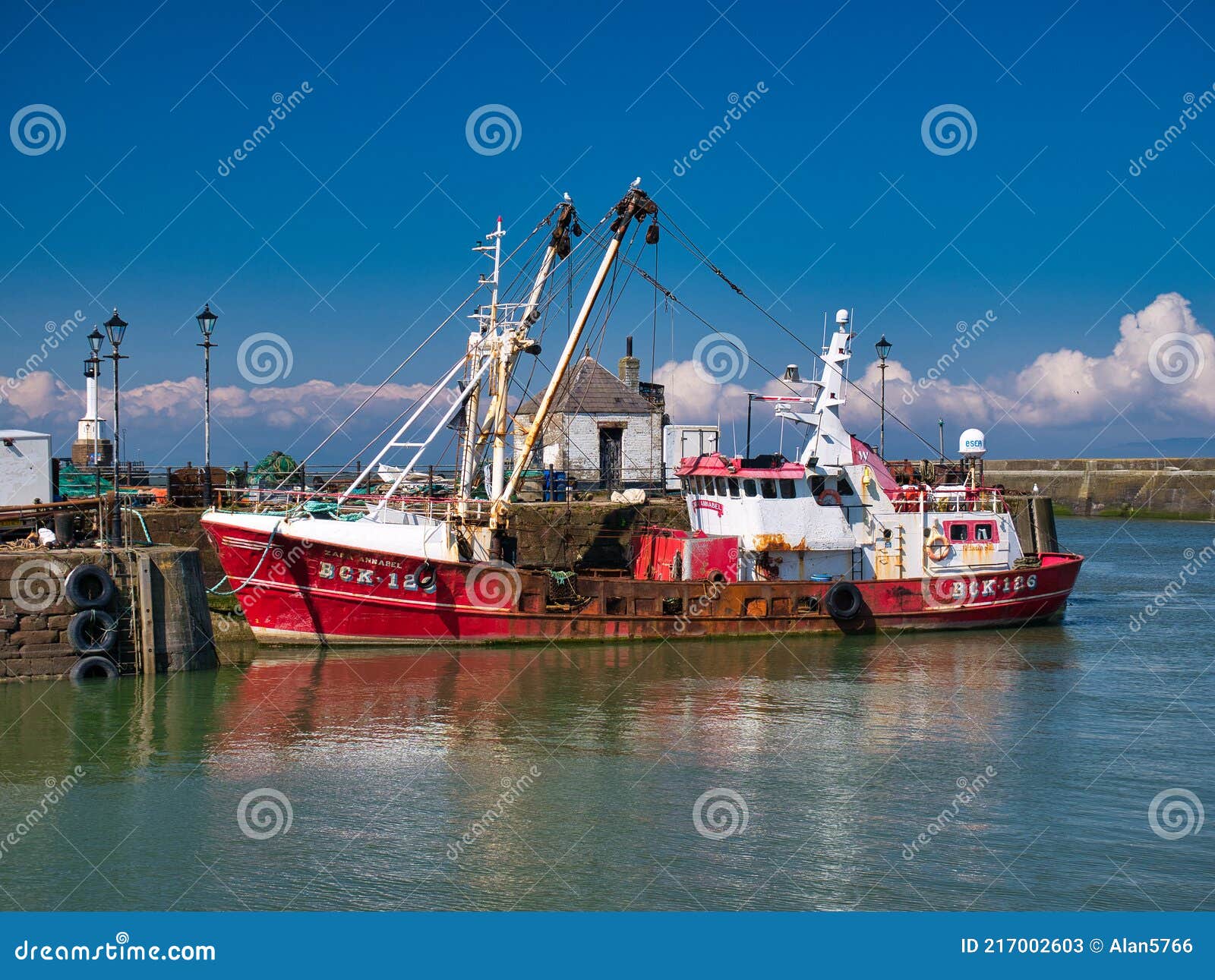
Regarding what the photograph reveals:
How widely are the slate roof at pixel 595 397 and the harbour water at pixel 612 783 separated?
15791 mm

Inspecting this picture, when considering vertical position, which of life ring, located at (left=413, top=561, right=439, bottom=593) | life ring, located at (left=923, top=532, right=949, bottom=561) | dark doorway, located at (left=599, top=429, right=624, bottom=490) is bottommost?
life ring, located at (left=413, top=561, right=439, bottom=593)

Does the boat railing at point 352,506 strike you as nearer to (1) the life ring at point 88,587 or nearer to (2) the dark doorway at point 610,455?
(1) the life ring at point 88,587

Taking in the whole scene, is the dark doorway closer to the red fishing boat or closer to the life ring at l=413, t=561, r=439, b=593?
the red fishing boat

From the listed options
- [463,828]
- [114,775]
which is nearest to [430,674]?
[114,775]

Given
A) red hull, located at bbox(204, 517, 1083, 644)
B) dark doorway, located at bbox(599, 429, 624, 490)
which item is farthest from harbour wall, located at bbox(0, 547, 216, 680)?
dark doorway, located at bbox(599, 429, 624, 490)

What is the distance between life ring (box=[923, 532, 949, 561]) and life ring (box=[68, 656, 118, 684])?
59.3 feet

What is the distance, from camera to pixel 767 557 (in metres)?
27.5

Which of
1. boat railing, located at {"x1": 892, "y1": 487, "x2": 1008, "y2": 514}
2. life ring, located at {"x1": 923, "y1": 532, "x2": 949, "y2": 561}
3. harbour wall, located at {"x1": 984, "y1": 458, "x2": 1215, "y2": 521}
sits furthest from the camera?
harbour wall, located at {"x1": 984, "y1": 458, "x2": 1215, "y2": 521}

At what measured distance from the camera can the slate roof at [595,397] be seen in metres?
39.8

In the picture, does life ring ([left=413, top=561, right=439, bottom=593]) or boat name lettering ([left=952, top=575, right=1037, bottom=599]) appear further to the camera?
boat name lettering ([left=952, top=575, right=1037, bottom=599])

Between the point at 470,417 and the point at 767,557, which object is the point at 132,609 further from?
the point at 767,557

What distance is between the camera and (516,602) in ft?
84.8

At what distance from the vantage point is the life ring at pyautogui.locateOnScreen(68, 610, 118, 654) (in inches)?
818

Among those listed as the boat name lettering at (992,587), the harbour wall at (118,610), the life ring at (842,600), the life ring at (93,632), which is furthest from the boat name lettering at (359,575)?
the boat name lettering at (992,587)
